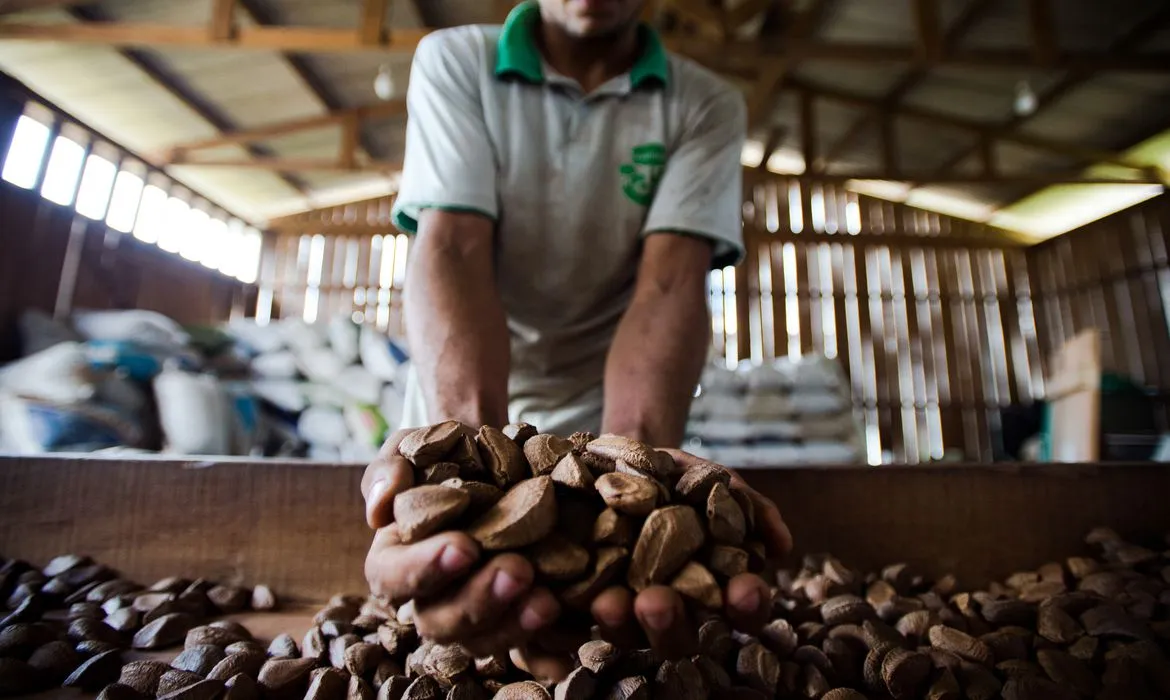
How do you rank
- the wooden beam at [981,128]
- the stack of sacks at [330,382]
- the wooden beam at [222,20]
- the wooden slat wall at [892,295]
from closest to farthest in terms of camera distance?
the stack of sacks at [330,382], the wooden beam at [222,20], the wooden beam at [981,128], the wooden slat wall at [892,295]

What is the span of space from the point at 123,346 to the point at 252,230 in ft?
17.0

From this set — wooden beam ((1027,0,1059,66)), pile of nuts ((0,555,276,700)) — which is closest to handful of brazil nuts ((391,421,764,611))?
pile of nuts ((0,555,276,700))

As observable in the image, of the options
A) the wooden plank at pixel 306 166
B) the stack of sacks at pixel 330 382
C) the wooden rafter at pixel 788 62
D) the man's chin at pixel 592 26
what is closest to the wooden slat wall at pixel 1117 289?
the wooden rafter at pixel 788 62

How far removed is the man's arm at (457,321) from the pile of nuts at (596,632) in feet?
0.86

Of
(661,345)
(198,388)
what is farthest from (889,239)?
(661,345)

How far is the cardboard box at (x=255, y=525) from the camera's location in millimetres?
1214

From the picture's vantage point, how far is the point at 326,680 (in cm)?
78

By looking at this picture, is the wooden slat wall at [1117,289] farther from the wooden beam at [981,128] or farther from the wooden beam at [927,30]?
the wooden beam at [927,30]

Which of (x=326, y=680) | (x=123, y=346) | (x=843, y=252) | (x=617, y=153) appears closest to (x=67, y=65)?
(x=123, y=346)

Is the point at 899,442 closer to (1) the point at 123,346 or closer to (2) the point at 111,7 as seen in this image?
(1) the point at 123,346

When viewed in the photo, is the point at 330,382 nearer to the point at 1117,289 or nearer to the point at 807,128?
the point at 807,128

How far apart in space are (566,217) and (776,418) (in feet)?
11.0

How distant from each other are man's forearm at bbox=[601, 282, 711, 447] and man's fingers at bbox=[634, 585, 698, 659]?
45cm

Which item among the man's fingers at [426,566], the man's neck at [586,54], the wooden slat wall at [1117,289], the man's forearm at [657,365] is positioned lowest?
the man's fingers at [426,566]
